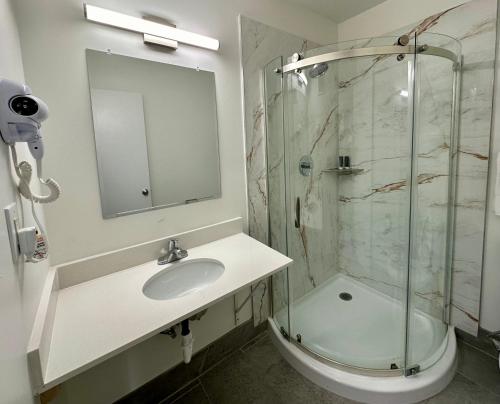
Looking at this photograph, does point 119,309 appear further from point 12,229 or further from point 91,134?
point 91,134

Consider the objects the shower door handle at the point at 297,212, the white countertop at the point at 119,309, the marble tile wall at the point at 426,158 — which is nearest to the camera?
the white countertop at the point at 119,309

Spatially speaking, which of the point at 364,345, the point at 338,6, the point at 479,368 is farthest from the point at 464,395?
the point at 338,6

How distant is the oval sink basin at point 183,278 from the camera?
1.30 metres

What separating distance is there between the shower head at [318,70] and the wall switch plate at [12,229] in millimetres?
1641

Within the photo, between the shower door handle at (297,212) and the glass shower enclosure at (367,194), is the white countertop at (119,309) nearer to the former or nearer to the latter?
the shower door handle at (297,212)

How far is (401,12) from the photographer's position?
5.85ft

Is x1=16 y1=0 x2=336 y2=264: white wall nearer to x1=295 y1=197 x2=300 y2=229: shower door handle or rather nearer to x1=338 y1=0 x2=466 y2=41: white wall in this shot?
x1=295 y1=197 x2=300 y2=229: shower door handle

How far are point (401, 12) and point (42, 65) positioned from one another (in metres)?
2.21

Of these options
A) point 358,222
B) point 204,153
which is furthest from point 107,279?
point 358,222

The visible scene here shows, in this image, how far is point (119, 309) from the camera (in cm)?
100

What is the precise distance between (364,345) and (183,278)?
4.05ft

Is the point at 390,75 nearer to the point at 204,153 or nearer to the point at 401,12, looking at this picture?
the point at 401,12

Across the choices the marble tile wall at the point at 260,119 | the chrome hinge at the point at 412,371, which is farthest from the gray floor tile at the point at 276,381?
the chrome hinge at the point at 412,371

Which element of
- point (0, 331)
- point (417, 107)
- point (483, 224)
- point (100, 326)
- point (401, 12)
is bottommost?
point (100, 326)
